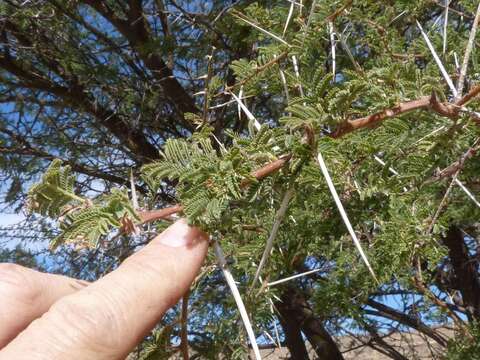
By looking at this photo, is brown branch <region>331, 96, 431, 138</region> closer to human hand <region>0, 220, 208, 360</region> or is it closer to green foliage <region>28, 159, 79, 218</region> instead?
human hand <region>0, 220, 208, 360</region>

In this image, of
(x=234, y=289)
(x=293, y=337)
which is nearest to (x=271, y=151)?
(x=234, y=289)

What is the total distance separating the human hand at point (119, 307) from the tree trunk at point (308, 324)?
2373mm

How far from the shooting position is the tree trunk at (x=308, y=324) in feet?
10.4

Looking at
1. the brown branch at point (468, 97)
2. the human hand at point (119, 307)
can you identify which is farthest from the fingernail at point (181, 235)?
the brown branch at point (468, 97)

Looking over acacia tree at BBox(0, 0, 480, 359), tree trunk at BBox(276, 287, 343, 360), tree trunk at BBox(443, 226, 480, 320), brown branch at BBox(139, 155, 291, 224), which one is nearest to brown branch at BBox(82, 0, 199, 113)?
acacia tree at BBox(0, 0, 480, 359)

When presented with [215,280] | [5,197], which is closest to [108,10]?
[5,197]

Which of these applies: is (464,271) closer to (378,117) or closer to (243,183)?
(378,117)

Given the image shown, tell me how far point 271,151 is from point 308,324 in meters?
2.75

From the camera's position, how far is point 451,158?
141 cm

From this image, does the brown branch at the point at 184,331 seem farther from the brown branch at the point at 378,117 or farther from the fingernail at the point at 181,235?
the brown branch at the point at 378,117

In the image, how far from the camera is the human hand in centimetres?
69

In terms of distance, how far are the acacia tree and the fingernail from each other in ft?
0.08

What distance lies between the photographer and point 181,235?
0.75 meters

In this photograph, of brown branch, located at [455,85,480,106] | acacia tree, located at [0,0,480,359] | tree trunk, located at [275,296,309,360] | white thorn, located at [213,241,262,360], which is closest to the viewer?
white thorn, located at [213,241,262,360]
